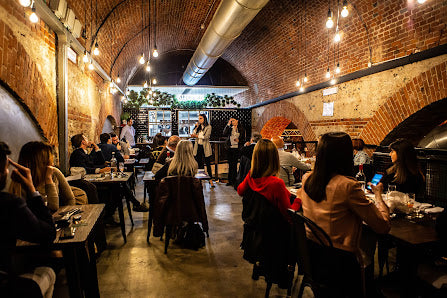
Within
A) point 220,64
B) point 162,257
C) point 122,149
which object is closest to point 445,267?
point 162,257

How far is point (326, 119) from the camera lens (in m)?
7.07

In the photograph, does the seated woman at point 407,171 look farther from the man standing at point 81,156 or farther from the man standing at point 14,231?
the man standing at point 81,156

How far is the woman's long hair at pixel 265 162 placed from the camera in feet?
8.51

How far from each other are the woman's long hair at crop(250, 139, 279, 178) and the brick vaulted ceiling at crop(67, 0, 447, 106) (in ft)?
11.6

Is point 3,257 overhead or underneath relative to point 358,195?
underneath

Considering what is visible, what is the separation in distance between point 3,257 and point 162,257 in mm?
2135

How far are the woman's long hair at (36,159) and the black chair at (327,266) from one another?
6.98 feet

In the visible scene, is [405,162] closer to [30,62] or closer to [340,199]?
[340,199]

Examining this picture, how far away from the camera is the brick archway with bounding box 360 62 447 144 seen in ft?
13.9

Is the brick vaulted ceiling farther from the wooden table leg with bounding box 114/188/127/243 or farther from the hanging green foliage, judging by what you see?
the wooden table leg with bounding box 114/188/127/243

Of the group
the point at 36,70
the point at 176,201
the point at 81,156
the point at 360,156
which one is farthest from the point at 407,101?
the point at 36,70

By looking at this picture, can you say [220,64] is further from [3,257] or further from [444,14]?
[3,257]

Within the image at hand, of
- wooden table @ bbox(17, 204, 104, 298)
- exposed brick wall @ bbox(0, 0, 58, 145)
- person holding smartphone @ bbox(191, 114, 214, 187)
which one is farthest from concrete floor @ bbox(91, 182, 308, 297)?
person holding smartphone @ bbox(191, 114, 214, 187)

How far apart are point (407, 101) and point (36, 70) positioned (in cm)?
565
